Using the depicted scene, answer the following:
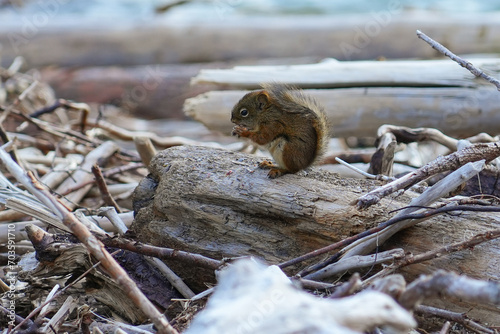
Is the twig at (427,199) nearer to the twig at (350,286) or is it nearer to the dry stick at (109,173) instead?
the twig at (350,286)

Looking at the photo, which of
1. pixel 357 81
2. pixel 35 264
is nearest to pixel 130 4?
pixel 357 81

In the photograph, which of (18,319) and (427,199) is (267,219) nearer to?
(427,199)

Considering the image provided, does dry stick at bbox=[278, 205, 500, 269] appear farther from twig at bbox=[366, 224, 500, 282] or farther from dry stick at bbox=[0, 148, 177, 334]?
dry stick at bbox=[0, 148, 177, 334]

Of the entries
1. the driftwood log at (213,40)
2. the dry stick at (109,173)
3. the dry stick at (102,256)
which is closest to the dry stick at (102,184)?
the dry stick at (109,173)

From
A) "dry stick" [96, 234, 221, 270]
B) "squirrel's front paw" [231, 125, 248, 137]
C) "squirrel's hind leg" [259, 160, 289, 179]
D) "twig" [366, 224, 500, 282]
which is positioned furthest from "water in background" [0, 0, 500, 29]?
"twig" [366, 224, 500, 282]

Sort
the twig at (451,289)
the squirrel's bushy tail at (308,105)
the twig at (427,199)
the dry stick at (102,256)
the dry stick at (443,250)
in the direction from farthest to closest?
the squirrel's bushy tail at (308,105) → the twig at (427,199) → the dry stick at (443,250) → the dry stick at (102,256) → the twig at (451,289)
